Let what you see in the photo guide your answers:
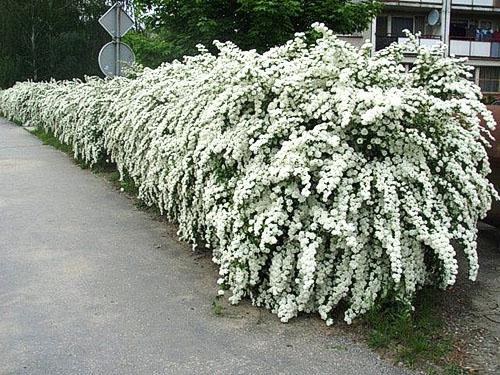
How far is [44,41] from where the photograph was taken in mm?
35156

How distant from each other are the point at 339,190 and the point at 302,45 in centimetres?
172

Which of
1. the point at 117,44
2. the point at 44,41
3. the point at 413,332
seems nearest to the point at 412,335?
the point at 413,332

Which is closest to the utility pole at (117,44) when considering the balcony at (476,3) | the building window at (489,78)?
the balcony at (476,3)

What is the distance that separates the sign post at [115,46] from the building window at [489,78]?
27.8m

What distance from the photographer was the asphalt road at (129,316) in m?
3.35

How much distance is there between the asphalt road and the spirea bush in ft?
0.91

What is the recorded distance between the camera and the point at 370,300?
3.71m

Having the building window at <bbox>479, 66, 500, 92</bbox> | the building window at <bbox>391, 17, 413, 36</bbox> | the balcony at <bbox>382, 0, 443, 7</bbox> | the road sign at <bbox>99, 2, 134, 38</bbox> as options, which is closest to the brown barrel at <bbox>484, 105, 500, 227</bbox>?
the road sign at <bbox>99, 2, 134, 38</bbox>

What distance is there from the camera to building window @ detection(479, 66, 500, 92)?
33.7 meters

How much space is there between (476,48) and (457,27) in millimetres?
1807

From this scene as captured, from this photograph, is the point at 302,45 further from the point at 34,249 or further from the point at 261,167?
the point at 34,249

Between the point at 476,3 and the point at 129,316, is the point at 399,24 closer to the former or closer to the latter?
the point at 476,3

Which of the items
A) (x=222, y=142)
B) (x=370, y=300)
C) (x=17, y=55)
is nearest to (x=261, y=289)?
(x=370, y=300)

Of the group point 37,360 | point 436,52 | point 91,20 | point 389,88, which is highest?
point 91,20
